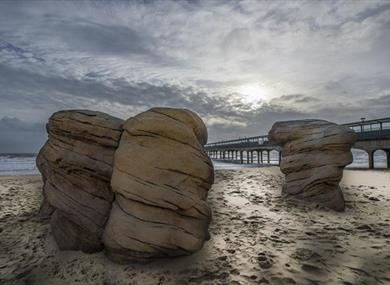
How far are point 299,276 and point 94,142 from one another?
533 centimetres

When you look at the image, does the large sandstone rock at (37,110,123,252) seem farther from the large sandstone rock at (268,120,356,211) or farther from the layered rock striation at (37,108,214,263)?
the large sandstone rock at (268,120,356,211)

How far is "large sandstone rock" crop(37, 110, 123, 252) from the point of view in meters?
5.93

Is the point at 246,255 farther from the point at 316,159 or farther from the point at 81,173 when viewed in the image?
the point at 316,159

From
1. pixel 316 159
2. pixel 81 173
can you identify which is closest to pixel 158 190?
pixel 81 173

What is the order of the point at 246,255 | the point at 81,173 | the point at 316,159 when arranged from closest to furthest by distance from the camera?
the point at 246,255
the point at 81,173
the point at 316,159

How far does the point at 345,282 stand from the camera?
4.21m

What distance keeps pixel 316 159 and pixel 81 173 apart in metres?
8.74

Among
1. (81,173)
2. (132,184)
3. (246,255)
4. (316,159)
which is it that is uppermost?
(316,159)

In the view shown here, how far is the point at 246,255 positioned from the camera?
5.31m

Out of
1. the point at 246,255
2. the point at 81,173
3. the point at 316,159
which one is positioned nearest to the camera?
the point at 246,255

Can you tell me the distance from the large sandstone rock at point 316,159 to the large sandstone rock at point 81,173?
7682 mm

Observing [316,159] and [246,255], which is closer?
[246,255]

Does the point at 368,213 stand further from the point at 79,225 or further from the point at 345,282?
the point at 79,225

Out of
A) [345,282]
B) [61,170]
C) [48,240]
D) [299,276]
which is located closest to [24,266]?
[48,240]
